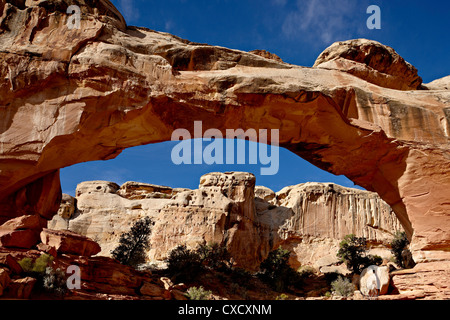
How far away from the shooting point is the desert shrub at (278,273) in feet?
74.9

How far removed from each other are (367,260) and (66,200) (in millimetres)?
27460

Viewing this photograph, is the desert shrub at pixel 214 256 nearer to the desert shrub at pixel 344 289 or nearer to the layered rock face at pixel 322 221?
the desert shrub at pixel 344 289

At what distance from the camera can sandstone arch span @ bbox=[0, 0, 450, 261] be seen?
11.3m

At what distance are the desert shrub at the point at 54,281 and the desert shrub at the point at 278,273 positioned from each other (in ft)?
47.7

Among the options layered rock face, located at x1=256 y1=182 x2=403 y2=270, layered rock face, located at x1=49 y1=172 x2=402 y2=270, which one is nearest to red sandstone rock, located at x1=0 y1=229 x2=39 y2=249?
layered rock face, located at x1=49 y1=172 x2=402 y2=270

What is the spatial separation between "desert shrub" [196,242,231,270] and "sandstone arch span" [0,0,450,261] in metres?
12.6

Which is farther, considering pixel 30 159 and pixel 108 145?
pixel 108 145

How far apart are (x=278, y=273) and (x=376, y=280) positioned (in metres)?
14.2

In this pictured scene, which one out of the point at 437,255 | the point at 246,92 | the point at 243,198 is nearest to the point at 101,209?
the point at 243,198

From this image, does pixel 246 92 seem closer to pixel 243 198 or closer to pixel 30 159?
pixel 30 159

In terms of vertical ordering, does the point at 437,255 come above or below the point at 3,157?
below

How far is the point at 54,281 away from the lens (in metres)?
9.86
